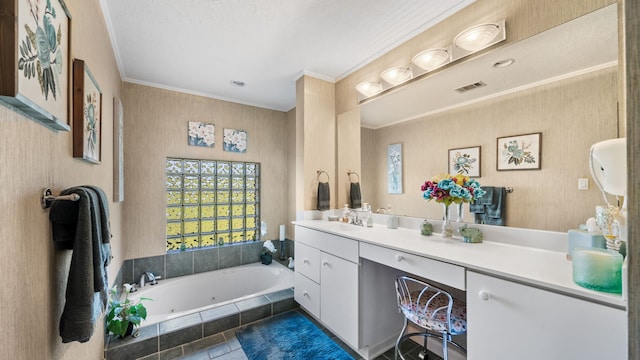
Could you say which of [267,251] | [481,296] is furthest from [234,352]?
[481,296]

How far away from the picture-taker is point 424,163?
6.44ft

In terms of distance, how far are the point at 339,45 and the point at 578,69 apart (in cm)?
159

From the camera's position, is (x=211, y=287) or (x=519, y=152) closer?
(x=519, y=152)

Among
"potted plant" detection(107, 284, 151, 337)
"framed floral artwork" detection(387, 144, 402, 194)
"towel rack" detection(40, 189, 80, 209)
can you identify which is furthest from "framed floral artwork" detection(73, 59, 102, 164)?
"framed floral artwork" detection(387, 144, 402, 194)

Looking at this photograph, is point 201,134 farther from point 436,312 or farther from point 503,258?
point 503,258

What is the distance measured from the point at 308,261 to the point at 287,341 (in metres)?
0.66

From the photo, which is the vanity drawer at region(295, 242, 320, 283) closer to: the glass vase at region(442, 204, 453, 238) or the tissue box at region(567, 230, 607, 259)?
the glass vase at region(442, 204, 453, 238)

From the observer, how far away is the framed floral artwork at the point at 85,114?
44.8 inches

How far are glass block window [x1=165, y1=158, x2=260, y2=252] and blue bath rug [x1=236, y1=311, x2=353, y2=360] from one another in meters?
1.44

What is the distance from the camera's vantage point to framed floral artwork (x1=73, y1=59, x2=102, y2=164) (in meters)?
1.14

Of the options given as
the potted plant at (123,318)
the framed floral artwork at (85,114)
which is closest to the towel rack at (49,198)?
the framed floral artwork at (85,114)

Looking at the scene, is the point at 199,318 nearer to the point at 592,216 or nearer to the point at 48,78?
the point at 48,78

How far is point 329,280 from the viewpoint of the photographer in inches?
81.2

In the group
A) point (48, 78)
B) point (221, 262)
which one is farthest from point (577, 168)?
point (221, 262)
